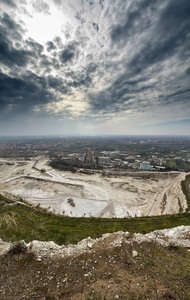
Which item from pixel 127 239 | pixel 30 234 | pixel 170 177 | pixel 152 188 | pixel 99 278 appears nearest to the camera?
pixel 99 278

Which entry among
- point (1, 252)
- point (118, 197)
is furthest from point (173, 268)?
point (118, 197)

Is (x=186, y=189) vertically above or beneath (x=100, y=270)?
beneath

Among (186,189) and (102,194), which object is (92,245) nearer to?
(102,194)

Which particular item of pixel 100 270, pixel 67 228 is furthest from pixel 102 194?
pixel 100 270

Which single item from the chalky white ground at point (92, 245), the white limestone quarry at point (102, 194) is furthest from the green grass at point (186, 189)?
the chalky white ground at point (92, 245)

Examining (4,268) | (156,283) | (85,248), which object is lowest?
(85,248)

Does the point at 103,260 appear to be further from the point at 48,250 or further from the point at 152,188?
the point at 152,188

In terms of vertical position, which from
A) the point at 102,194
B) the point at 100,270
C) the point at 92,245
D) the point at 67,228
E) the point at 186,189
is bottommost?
the point at 102,194

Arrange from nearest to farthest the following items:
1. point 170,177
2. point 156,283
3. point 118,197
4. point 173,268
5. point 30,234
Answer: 1. point 156,283
2. point 173,268
3. point 30,234
4. point 118,197
5. point 170,177

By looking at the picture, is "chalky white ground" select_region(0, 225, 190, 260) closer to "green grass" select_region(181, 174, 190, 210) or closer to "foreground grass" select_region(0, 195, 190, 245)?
"foreground grass" select_region(0, 195, 190, 245)
